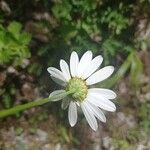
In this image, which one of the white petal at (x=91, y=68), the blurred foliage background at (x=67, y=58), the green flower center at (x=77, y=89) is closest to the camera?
the green flower center at (x=77, y=89)

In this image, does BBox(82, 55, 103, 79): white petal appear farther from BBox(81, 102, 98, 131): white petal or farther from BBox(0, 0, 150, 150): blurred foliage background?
BBox(0, 0, 150, 150): blurred foliage background

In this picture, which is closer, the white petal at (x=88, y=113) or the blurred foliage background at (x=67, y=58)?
the white petal at (x=88, y=113)

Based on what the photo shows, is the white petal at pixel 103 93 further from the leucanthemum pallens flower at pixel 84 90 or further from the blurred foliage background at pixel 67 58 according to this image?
the blurred foliage background at pixel 67 58

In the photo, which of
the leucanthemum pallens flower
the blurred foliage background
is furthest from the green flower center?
the blurred foliage background

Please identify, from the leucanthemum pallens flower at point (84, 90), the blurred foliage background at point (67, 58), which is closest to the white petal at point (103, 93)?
the leucanthemum pallens flower at point (84, 90)

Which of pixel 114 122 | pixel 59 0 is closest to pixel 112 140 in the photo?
pixel 114 122

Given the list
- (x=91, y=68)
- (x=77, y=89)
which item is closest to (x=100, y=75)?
(x=91, y=68)

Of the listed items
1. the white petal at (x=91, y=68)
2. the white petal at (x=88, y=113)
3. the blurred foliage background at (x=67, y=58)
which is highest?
the blurred foliage background at (x=67, y=58)

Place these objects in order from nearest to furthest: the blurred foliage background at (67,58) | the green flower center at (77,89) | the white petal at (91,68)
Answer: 1. the green flower center at (77,89)
2. the white petal at (91,68)
3. the blurred foliage background at (67,58)

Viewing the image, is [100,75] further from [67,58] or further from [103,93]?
[67,58]

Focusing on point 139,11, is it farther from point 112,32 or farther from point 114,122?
point 114,122
